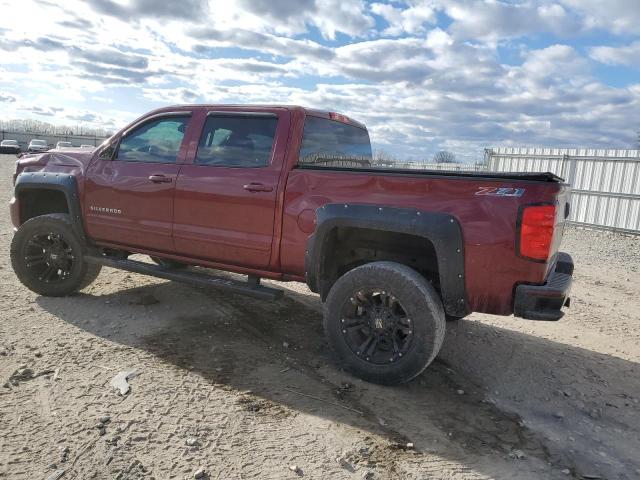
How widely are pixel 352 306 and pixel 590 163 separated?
13513 millimetres

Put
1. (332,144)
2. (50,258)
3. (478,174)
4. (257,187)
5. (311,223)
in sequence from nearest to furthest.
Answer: (478,174) → (311,223) → (257,187) → (332,144) → (50,258)

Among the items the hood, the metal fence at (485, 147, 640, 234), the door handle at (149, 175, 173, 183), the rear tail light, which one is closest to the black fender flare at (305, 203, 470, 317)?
the rear tail light

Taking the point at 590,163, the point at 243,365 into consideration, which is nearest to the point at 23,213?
the point at 243,365

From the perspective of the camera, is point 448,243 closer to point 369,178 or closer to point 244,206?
point 369,178

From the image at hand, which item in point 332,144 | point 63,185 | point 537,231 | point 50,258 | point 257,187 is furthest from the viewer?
point 50,258

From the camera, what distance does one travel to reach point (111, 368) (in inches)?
146

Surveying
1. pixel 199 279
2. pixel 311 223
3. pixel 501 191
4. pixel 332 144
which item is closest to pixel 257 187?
pixel 311 223

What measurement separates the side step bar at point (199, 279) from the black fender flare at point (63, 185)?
0.37 metres

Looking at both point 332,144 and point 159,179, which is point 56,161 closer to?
point 159,179

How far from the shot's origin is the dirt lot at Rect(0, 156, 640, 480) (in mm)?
2758

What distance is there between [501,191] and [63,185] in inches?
167

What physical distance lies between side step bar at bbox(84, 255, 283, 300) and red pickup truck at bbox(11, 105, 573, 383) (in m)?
0.01

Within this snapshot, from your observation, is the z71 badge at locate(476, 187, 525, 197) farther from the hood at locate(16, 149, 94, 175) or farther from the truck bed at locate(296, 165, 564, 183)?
the hood at locate(16, 149, 94, 175)

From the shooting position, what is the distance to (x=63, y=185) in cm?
514
